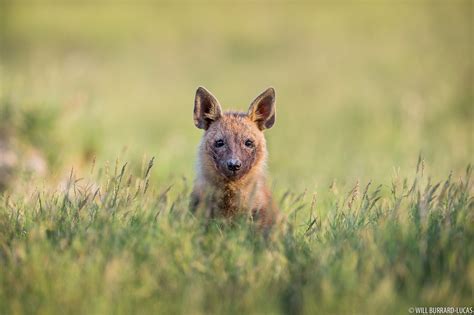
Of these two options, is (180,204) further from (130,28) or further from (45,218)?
(130,28)

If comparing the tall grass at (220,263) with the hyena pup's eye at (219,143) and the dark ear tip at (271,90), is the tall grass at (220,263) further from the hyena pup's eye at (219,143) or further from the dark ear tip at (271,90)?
the dark ear tip at (271,90)

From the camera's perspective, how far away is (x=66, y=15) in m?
25.0

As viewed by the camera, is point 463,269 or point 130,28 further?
point 130,28

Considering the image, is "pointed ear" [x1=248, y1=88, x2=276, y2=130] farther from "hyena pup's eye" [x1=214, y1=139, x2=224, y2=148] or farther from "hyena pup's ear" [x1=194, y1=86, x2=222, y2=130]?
"hyena pup's eye" [x1=214, y1=139, x2=224, y2=148]

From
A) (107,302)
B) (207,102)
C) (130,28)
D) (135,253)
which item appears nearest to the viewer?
(107,302)

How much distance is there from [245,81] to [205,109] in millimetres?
10856

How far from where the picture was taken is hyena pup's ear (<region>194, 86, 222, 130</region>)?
20.9ft

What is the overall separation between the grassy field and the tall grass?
0.01m

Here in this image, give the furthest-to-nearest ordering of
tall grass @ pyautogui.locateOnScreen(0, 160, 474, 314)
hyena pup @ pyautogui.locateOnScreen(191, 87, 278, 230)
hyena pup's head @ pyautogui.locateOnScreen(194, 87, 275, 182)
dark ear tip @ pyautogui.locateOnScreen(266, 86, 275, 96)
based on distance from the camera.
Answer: dark ear tip @ pyautogui.locateOnScreen(266, 86, 275, 96) < hyena pup's head @ pyautogui.locateOnScreen(194, 87, 275, 182) < hyena pup @ pyautogui.locateOnScreen(191, 87, 278, 230) < tall grass @ pyautogui.locateOnScreen(0, 160, 474, 314)

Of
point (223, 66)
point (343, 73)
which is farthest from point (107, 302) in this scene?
point (223, 66)

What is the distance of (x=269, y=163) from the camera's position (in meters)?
10.9

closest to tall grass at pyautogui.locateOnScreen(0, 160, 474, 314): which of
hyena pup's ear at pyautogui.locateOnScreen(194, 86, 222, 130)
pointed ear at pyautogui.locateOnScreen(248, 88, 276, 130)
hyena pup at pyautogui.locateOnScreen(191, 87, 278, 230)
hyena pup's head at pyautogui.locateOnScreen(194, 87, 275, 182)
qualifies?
hyena pup at pyautogui.locateOnScreen(191, 87, 278, 230)

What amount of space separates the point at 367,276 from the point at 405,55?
531 inches

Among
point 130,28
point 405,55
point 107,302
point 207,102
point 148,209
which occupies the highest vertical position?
point 130,28
